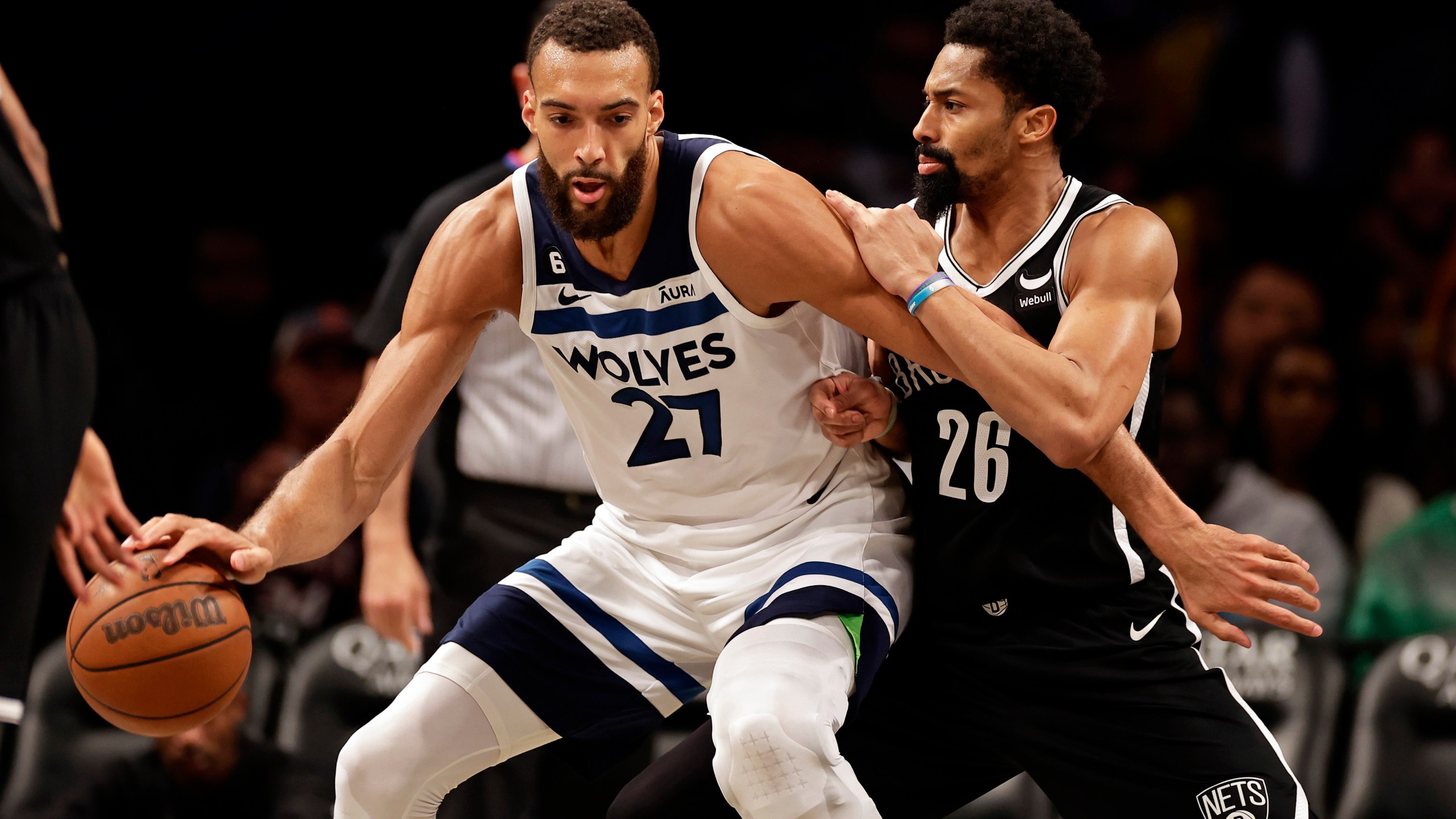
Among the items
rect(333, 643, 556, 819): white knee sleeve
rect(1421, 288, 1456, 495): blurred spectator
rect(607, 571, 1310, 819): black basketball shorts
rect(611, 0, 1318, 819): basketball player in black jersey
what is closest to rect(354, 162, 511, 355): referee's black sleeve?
rect(333, 643, 556, 819): white knee sleeve

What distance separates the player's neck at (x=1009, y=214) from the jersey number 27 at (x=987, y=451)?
0.31m

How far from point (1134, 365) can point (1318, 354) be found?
3747mm

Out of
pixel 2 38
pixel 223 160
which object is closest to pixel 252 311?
pixel 223 160

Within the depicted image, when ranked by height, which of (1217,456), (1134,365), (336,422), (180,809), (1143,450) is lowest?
(180,809)

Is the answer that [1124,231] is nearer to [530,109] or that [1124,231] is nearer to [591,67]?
[591,67]

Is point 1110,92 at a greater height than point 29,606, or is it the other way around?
point 1110,92

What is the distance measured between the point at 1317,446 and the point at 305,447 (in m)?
4.34

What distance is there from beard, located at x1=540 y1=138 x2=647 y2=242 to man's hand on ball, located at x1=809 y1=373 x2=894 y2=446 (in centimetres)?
56

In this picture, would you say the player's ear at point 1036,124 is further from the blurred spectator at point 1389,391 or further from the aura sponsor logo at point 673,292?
the blurred spectator at point 1389,391

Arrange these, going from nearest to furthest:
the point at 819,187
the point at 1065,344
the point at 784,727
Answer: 1. the point at 784,727
2. the point at 1065,344
3. the point at 819,187

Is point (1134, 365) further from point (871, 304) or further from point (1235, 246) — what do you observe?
point (1235, 246)

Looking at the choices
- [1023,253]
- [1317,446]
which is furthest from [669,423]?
[1317,446]

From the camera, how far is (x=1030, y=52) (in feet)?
11.2

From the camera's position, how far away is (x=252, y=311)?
24.1 ft
